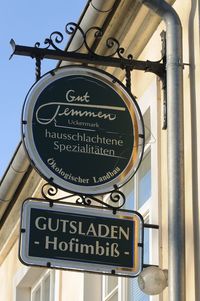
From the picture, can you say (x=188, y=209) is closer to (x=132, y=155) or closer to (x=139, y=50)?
(x=132, y=155)

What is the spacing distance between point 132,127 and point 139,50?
1.69 metres

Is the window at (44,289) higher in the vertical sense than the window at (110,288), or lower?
higher

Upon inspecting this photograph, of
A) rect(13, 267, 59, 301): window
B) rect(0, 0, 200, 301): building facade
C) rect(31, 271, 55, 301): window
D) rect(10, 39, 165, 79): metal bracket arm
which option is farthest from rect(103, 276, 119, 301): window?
rect(10, 39, 165, 79): metal bracket arm

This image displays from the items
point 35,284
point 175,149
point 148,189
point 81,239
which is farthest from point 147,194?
point 35,284

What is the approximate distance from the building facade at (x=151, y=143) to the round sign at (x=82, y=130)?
0.32 meters

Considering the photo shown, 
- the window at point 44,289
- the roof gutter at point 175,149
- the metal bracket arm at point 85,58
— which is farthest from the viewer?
the window at point 44,289

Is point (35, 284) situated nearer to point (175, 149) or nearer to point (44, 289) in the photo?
point (44, 289)

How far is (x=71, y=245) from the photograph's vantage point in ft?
24.7

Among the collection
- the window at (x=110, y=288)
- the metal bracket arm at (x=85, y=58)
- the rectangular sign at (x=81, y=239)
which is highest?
the metal bracket arm at (x=85, y=58)

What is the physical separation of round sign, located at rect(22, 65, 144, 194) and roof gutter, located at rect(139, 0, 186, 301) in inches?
9.7

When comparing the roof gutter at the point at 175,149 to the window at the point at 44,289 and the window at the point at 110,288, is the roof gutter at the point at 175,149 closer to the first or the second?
the window at the point at 110,288

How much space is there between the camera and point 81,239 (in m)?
7.56

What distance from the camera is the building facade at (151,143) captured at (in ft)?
25.7

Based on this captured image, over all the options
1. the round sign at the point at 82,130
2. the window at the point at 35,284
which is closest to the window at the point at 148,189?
the round sign at the point at 82,130
